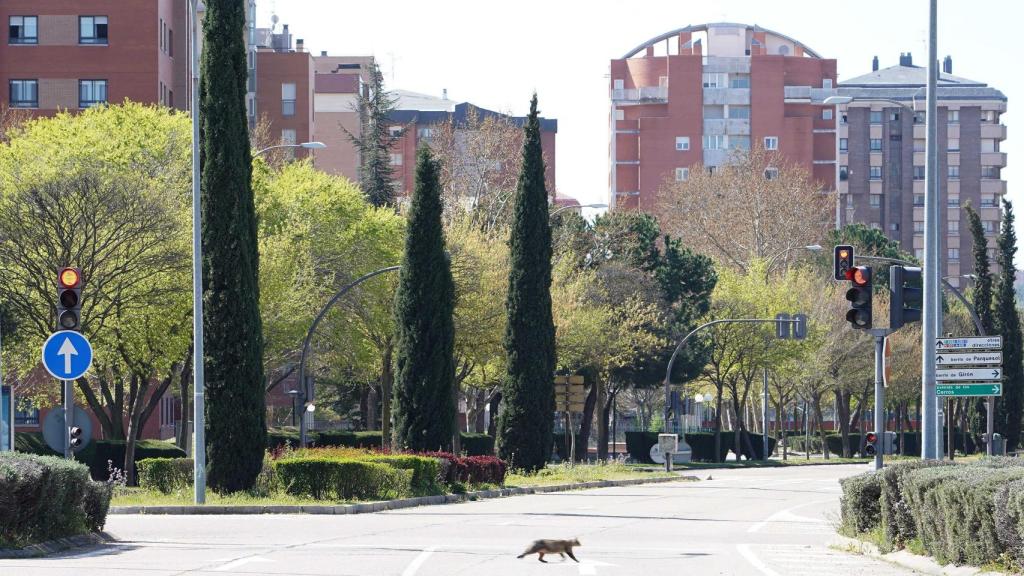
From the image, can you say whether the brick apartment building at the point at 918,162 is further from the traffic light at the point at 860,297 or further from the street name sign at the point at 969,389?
the street name sign at the point at 969,389

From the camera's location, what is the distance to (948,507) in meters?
15.9

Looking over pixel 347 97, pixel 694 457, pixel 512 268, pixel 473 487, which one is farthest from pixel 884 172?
pixel 473 487

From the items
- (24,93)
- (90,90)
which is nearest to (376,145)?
(90,90)

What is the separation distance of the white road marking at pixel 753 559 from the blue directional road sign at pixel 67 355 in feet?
29.3

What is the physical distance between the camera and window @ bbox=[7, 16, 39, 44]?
72812mm

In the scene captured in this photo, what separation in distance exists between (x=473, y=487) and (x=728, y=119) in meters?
108

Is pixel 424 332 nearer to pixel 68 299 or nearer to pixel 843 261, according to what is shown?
pixel 843 261

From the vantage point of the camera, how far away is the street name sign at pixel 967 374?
2162 centimetres

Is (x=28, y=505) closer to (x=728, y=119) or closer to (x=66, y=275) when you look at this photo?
(x=66, y=275)

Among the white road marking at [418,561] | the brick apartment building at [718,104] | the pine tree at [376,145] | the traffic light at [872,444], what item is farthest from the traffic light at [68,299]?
the brick apartment building at [718,104]

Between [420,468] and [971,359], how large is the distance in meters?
15.2

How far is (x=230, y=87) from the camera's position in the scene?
32.4m

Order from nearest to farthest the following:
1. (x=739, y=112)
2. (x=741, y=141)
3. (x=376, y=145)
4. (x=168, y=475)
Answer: (x=168, y=475), (x=376, y=145), (x=739, y=112), (x=741, y=141)

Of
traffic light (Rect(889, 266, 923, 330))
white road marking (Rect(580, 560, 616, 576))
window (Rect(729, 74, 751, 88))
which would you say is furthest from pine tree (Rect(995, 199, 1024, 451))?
window (Rect(729, 74, 751, 88))
